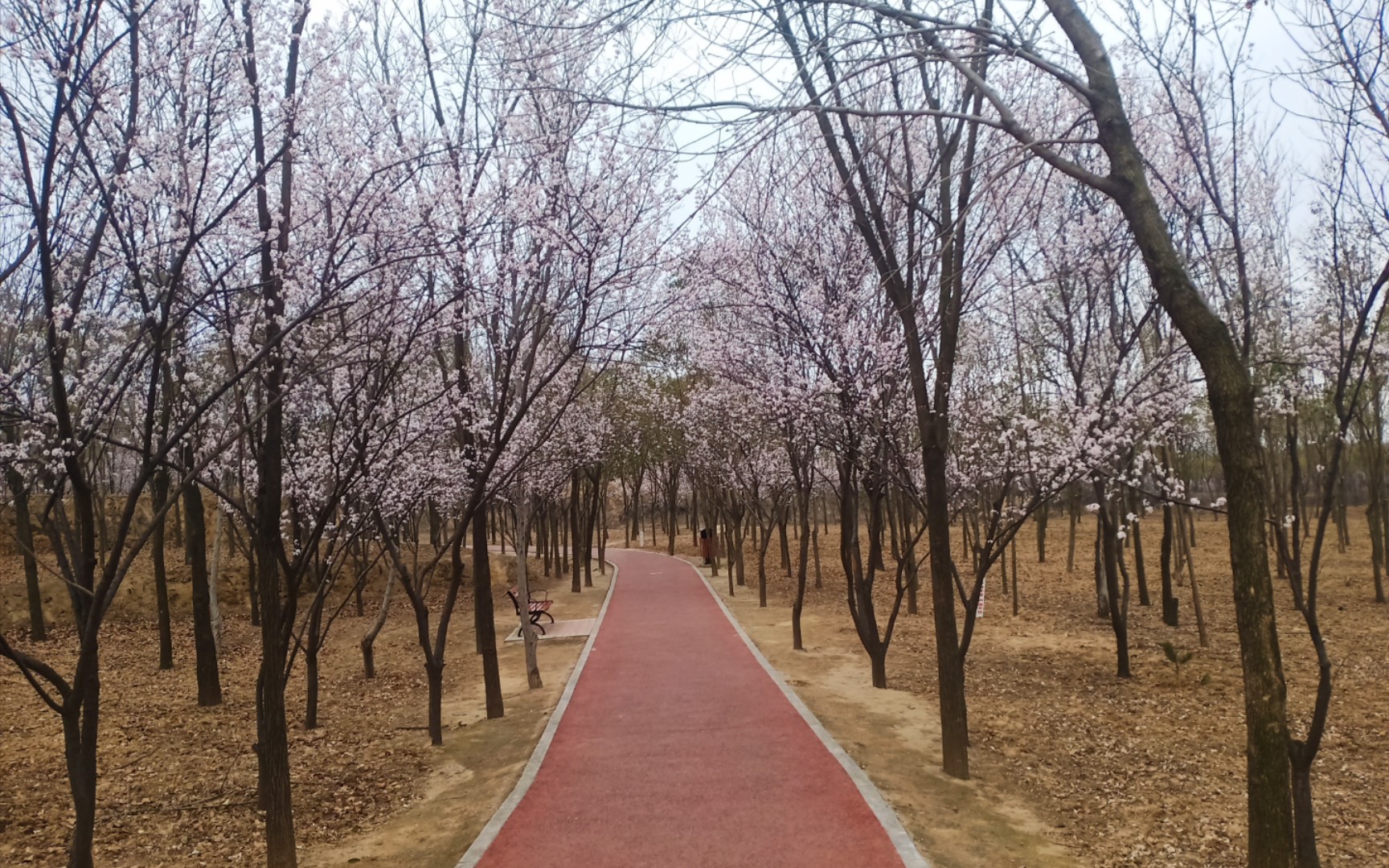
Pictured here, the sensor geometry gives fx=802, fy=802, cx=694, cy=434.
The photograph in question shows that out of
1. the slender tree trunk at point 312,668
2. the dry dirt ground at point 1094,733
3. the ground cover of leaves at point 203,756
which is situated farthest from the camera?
the slender tree trunk at point 312,668

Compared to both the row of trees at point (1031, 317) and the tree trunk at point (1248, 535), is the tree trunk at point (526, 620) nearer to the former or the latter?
the row of trees at point (1031, 317)

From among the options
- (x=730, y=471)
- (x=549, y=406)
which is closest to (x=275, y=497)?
(x=549, y=406)

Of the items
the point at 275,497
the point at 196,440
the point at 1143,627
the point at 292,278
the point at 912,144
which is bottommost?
the point at 1143,627

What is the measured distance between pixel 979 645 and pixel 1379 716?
18.5 feet

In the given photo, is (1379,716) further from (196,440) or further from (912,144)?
(196,440)

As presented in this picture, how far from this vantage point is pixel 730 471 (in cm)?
2161

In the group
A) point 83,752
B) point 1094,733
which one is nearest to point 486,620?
point 83,752

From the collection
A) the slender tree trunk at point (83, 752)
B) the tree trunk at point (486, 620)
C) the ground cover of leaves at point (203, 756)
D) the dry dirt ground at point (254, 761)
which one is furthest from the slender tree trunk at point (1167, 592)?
the slender tree trunk at point (83, 752)

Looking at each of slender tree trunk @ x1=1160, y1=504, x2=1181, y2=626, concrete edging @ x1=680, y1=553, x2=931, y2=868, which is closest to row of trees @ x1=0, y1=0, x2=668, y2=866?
concrete edging @ x1=680, y1=553, x2=931, y2=868

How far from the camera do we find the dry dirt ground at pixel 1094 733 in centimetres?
593

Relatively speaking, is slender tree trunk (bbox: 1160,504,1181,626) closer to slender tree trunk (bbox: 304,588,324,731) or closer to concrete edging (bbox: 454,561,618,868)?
concrete edging (bbox: 454,561,618,868)

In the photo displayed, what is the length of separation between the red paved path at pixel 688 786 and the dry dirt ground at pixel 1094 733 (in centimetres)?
50

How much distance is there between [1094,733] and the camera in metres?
8.55

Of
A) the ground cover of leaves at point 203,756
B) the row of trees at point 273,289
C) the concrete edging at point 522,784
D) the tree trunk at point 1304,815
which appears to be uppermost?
the row of trees at point 273,289
